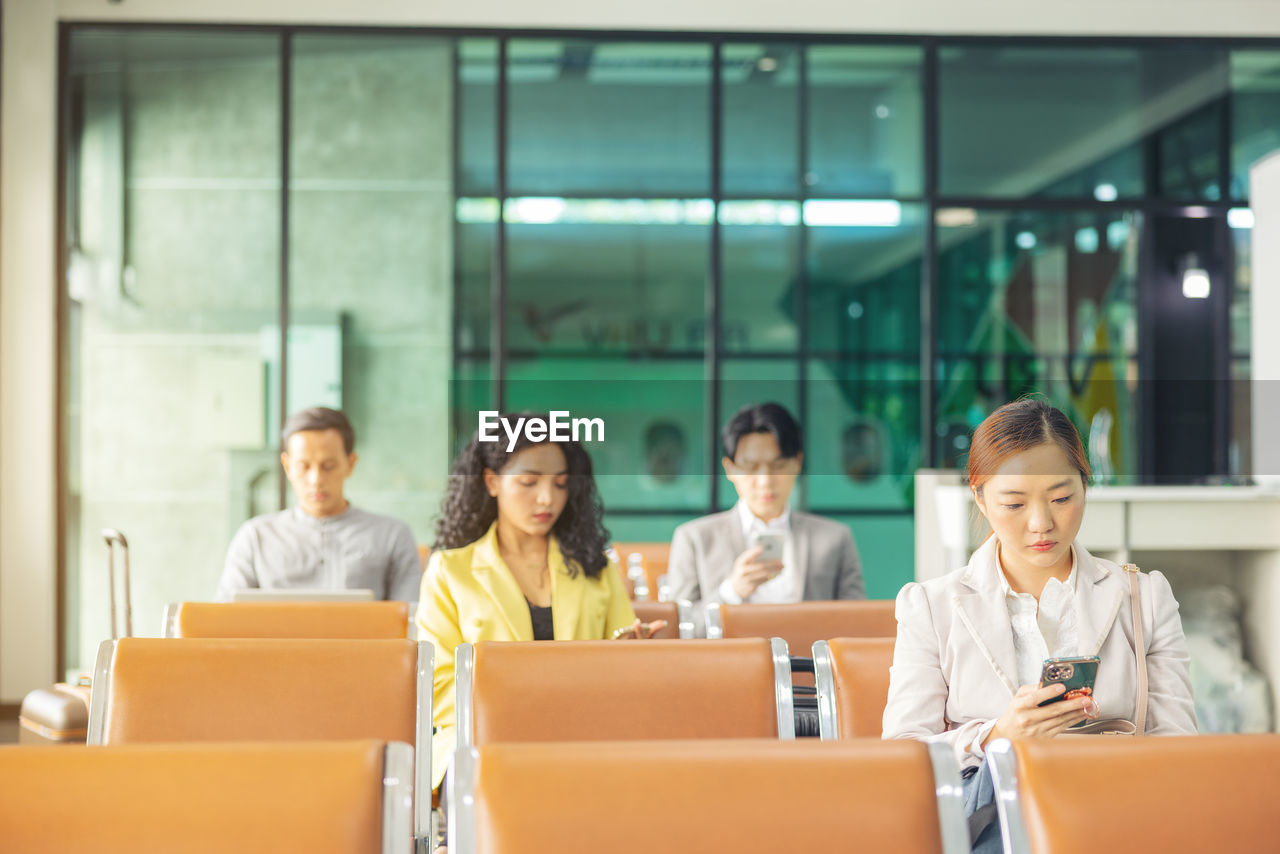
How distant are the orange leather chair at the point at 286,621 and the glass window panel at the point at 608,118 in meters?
3.78

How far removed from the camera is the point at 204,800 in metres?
1.48

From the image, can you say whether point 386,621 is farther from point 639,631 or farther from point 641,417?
point 641,417

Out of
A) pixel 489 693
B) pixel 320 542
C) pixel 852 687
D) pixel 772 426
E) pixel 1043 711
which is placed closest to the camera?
pixel 1043 711

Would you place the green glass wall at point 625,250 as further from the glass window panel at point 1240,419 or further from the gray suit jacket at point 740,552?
the gray suit jacket at point 740,552

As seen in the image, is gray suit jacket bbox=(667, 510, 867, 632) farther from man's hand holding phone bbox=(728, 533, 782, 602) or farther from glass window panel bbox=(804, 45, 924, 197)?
glass window panel bbox=(804, 45, 924, 197)

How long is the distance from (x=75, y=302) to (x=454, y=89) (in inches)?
91.8

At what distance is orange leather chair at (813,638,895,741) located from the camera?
7.86ft

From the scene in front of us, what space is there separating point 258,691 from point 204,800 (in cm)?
90

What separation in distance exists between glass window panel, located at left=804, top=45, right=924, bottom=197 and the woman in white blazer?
458 cm

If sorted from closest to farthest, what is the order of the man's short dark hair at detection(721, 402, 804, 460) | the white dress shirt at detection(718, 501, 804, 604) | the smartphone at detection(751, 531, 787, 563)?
1. the smartphone at detection(751, 531, 787, 563)
2. the white dress shirt at detection(718, 501, 804, 604)
3. the man's short dark hair at detection(721, 402, 804, 460)

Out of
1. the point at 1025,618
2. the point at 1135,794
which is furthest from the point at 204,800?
the point at 1025,618

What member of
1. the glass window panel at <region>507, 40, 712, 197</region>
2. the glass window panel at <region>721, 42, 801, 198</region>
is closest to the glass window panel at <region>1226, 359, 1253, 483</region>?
the glass window panel at <region>721, 42, 801, 198</region>

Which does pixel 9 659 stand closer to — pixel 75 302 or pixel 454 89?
pixel 75 302

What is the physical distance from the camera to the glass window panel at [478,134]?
6.45m
